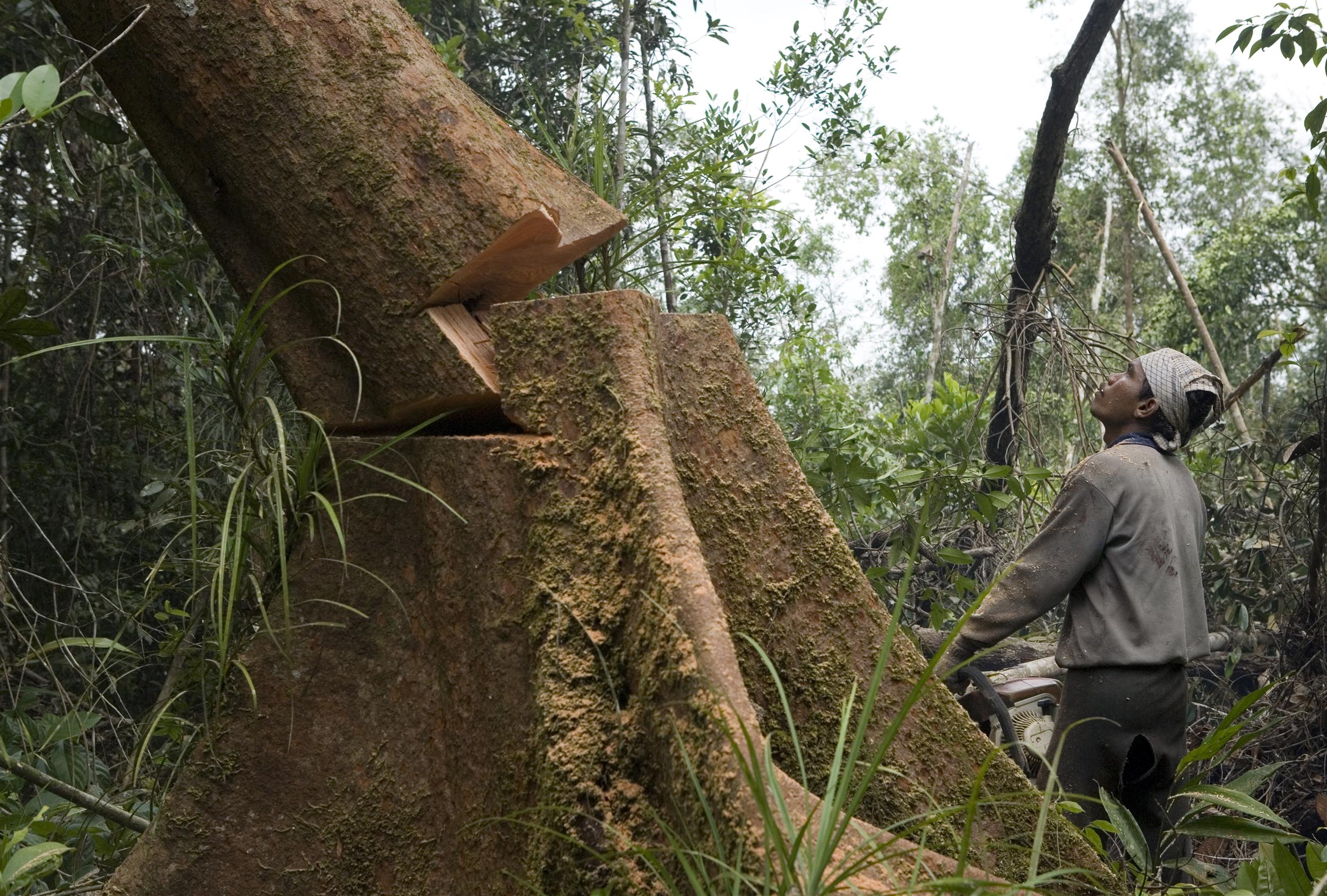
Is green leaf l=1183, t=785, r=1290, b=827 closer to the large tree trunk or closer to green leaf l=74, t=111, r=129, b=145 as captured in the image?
the large tree trunk

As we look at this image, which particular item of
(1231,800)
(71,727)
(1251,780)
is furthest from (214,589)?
(1251,780)

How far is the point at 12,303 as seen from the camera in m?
2.59

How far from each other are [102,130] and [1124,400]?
10.7ft

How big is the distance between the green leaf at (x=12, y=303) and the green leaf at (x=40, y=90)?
124cm

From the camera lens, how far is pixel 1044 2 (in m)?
29.9

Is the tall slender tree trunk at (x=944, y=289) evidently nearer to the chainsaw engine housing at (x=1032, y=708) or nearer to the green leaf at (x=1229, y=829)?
the chainsaw engine housing at (x=1032, y=708)

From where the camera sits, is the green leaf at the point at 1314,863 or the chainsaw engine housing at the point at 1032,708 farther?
the chainsaw engine housing at the point at 1032,708

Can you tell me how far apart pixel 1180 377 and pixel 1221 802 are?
1.61 metres

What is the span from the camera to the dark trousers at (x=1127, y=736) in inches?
117

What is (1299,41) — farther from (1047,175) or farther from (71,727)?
(71,727)

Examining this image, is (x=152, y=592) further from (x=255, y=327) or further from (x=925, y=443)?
(x=925, y=443)

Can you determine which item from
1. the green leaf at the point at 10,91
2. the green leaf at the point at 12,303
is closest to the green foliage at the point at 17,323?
the green leaf at the point at 12,303

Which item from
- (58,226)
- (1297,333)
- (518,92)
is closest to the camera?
(58,226)

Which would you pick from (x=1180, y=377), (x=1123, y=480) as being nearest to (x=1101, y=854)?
(x=1123, y=480)
